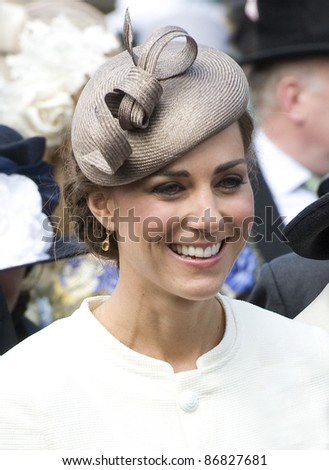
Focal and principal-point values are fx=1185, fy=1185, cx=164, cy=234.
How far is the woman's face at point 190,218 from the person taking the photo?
9.24 feet

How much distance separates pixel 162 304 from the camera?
2.99 meters

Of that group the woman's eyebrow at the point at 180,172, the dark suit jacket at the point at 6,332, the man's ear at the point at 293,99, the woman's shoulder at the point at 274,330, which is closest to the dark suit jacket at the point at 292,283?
the woman's shoulder at the point at 274,330

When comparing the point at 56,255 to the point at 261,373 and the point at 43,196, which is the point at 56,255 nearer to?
the point at 43,196

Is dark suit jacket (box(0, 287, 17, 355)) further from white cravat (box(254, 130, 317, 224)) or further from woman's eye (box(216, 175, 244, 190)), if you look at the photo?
white cravat (box(254, 130, 317, 224))

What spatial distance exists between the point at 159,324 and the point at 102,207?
0.33 meters

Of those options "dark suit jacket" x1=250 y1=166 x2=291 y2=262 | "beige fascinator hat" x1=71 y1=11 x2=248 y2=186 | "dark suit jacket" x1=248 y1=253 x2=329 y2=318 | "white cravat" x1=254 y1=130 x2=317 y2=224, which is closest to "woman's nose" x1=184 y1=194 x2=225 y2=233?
"beige fascinator hat" x1=71 y1=11 x2=248 y2=186

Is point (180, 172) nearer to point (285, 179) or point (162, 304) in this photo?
point (162, 304)

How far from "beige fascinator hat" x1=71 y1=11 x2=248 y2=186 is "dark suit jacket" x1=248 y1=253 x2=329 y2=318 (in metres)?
1.15

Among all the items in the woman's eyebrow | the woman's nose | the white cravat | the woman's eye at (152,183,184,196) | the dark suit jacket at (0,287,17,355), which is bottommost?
the white cravat

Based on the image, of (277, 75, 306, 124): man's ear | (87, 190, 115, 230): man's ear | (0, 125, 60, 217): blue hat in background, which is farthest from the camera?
(277, 75, 306, 124): man's ear

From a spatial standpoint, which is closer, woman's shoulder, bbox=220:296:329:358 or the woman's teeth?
the woman's teeth

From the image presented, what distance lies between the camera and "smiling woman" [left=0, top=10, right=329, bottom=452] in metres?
2.80

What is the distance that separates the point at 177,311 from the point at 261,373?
291 mm

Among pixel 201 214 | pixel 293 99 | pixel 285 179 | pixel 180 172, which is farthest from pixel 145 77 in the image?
pixel 293 99
